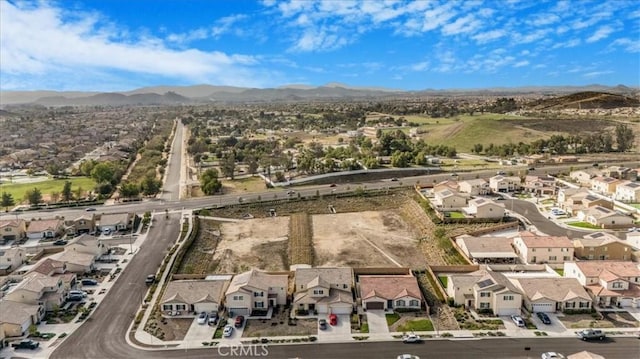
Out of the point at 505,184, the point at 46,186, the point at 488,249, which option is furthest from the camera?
the point at 46,186

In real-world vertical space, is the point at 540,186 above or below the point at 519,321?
above

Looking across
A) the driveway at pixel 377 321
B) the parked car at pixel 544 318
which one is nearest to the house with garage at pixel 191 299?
the driveway at pixel 377 321

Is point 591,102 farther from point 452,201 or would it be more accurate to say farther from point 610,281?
point 610,281

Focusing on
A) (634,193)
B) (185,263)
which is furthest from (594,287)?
(185,263)

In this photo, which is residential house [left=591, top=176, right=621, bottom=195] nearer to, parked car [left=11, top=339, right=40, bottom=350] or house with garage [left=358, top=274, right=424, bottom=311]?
house with garage [left=358, top=274, right=424, bottom=311]

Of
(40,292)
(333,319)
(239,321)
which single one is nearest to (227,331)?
(239,321)

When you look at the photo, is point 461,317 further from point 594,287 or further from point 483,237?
point 483,237

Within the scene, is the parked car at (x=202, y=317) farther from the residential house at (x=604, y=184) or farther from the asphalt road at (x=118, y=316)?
the residential house at (x=604, y=184)
